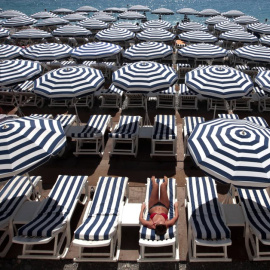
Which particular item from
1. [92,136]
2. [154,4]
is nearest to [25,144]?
[92,136]

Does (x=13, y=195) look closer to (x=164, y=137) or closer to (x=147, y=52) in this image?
(x=164, y=137)

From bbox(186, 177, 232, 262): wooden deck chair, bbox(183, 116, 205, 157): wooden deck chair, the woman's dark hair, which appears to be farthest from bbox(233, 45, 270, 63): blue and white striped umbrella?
the woman's dark hair

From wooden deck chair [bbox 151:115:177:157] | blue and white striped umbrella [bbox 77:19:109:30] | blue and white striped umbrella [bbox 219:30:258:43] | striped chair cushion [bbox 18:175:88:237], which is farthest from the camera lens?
blue and white striped umbrella [bbox 77:19:109:30]

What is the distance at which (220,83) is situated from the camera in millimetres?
7871

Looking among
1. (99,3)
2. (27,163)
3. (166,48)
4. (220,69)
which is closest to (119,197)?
(27,163)

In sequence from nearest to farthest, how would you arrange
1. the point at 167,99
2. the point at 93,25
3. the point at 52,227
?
1. the point at 52,227
2. the point at 167,99
3. the point at 93,25

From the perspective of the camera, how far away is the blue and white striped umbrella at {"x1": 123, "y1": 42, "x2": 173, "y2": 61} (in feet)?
36.0

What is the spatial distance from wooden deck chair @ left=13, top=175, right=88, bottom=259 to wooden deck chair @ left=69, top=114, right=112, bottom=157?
1978mm

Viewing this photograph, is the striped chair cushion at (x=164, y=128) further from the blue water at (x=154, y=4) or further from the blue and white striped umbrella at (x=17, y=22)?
the blue water at (x=154, y=4)

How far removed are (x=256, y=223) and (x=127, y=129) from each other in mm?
4565

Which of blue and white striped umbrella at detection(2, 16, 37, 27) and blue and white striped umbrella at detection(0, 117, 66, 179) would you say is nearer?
blue and white striped umbrella at detection(0, 117, 66, 179)

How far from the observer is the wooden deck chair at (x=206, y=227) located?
5.05m

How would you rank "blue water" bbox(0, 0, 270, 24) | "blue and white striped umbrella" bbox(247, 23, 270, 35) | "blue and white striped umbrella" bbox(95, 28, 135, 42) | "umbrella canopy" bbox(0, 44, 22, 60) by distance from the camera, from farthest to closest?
"blue water" bbox(0, 0, 270, 24) → "blue and white striped umbrella" bbox(247, 23, 270, 35) → "blue and white striped umbrella" bbox(95, 28, 135, 42) → "umbrella canopy" bbox(0, 44, 22, 60)

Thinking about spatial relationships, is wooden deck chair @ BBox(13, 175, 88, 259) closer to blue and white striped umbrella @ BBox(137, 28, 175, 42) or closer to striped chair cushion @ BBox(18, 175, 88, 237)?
striped chair cushion @ BBox(18, 175, 88, 237)
